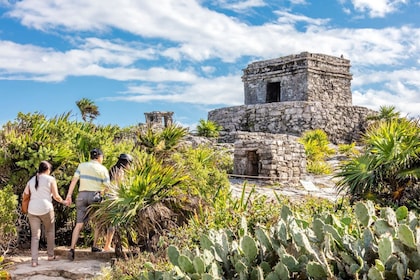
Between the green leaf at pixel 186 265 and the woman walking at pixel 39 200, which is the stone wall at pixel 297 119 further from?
the green leaf at pixel 186 265

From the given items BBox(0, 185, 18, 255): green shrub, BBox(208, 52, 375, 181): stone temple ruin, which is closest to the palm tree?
BBox(208, 52, 375, 181): stone temple ruin

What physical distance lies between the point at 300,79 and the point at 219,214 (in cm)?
1886

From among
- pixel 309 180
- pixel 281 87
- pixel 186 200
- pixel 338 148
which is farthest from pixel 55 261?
pixel 281 87

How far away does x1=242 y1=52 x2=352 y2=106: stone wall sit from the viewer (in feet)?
78.6

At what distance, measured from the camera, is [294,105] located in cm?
2169

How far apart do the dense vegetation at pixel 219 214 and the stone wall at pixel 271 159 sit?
3.16 meters

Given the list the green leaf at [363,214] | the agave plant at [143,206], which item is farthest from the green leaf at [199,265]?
the agave plant at [143,206]

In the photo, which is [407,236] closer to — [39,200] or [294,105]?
[39,200]

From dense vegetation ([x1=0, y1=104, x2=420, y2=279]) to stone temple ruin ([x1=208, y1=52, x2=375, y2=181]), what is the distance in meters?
9.05

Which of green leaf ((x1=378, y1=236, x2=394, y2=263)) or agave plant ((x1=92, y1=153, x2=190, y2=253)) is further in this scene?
agave plant ((x1=92, y1=153, x2=190, y2=253))

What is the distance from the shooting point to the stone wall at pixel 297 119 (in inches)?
844

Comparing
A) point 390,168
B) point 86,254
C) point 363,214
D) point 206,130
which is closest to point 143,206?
point 86,254

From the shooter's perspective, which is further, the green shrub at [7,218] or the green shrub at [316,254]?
the green shrub at [7,218]

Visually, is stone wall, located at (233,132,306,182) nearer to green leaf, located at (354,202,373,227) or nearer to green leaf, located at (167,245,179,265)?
green leaf, located at (354,202,373,227)
